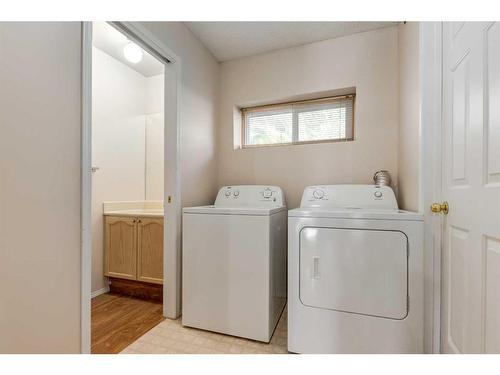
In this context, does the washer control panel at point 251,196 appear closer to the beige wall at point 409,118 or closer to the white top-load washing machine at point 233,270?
the white top-load washing machine at point 233,270

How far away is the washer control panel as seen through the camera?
2033 mm

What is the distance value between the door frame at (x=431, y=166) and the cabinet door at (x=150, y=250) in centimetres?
203

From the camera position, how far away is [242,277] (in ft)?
5.07

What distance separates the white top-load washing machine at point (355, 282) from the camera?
121 centimetres

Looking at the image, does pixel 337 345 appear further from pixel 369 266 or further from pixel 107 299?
pixel 107 299

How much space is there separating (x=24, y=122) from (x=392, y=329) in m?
1.99

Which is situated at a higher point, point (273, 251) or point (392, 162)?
point (392, 162)

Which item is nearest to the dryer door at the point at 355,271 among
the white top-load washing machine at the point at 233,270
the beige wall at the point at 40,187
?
A: the white top-load washing machine at the point at 233,270

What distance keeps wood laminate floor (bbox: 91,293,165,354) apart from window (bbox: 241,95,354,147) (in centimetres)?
184

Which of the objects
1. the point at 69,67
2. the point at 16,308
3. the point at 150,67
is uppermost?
the point at 150,67

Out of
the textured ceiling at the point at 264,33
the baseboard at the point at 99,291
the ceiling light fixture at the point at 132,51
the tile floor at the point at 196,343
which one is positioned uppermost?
the textured ceiling at the point at 264,33

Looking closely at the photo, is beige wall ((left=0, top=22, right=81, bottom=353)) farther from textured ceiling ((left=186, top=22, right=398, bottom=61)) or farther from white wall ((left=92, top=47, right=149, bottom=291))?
white wall ((left=92, top=47, right=149, bottom=291))

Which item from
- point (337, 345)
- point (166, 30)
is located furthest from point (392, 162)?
point (166, 30)

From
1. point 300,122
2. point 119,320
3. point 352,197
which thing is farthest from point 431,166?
point 119,320
